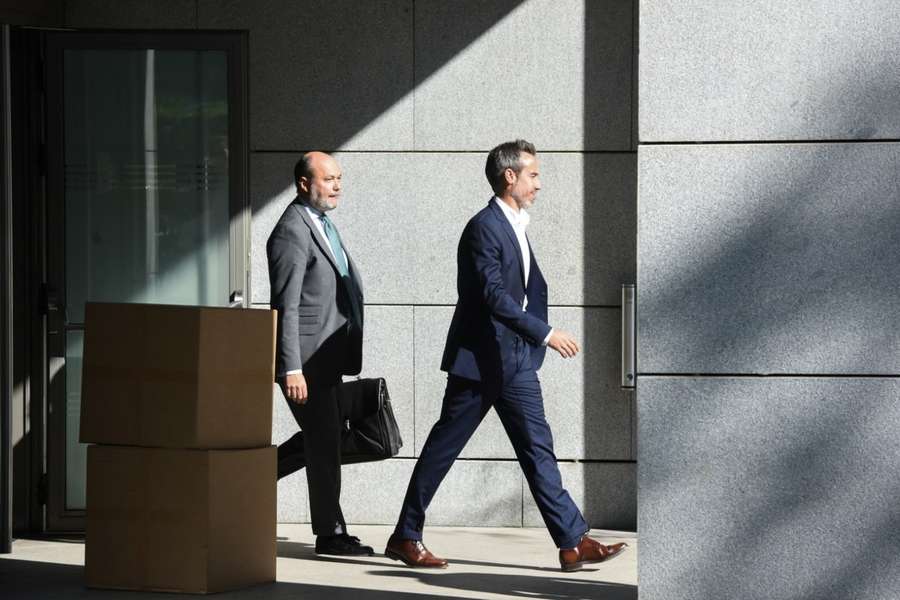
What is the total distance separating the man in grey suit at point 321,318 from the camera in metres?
6.91

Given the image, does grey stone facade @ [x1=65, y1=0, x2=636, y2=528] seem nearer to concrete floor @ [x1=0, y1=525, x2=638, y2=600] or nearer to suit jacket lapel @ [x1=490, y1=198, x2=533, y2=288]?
concrete floor @ [x1=0, y1=525, x2=638, y2=600]

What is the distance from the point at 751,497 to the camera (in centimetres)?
469

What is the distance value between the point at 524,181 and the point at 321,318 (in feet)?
3.93

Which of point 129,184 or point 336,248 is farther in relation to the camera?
point 129,184

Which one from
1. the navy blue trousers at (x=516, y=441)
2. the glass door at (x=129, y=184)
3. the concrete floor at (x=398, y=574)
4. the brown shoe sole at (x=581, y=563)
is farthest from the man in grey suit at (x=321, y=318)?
the glass door at (x=129, y=184)

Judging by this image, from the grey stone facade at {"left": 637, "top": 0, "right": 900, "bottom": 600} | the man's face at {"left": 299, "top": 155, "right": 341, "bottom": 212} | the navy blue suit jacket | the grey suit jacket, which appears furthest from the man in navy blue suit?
the grey stone facade at {"left": 637, "top": 0, "right": 900, "bottom": 600}

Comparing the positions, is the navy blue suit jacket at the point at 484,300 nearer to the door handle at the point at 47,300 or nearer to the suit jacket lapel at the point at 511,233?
the suit jacket lapel at the point at 511,233

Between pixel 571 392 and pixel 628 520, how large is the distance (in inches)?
30.7

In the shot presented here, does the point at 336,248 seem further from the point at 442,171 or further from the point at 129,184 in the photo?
the point at 129,184

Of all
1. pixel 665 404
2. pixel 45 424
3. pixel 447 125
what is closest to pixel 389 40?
pixel 447 125

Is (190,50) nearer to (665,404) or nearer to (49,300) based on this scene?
(49,300)

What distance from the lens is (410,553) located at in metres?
6.70

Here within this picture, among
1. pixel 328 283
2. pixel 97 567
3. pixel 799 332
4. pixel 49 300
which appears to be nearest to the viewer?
pixel 799 332

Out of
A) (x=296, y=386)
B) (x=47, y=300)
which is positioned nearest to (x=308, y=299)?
(x=296, y=386)
